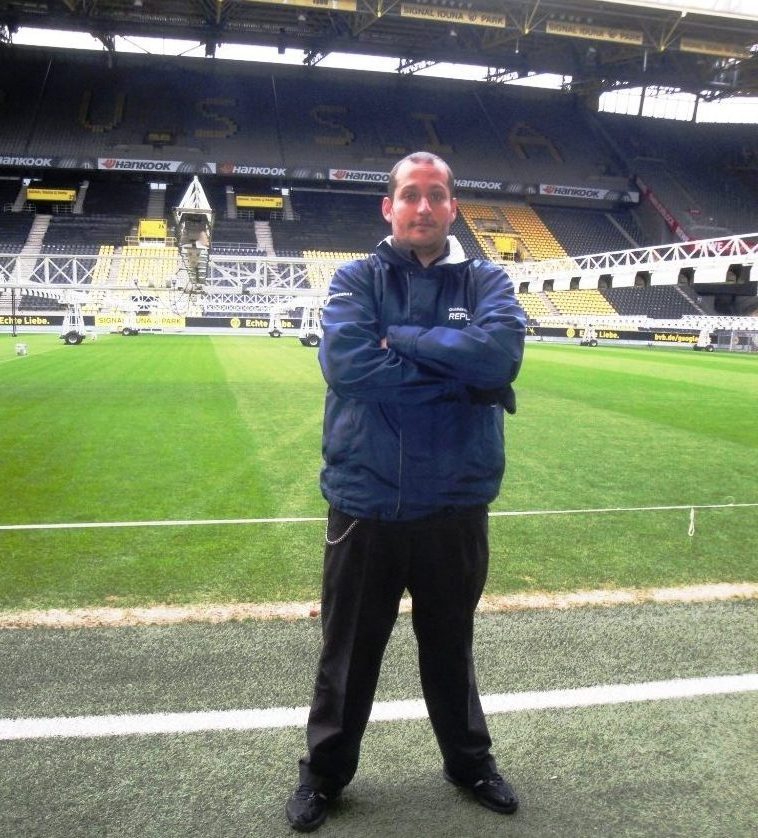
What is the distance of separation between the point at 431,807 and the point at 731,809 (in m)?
1.05

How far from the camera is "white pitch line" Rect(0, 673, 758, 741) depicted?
3.06 meters

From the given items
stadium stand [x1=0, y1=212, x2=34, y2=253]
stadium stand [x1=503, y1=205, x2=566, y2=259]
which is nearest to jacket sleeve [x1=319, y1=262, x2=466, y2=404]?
stadium stand [x1=0, y1=212, x2=34, y2=253]

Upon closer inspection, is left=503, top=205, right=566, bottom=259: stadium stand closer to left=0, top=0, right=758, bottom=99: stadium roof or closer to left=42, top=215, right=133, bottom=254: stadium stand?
left=0, top=0, right=758, bottom=99: stadium roof

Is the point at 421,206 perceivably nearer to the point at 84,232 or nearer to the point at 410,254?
the point at 410,254

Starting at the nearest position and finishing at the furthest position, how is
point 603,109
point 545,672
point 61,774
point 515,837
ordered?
point 515,837 < point 61,774 < point 545,672 < point 603,109

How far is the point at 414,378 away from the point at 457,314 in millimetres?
300

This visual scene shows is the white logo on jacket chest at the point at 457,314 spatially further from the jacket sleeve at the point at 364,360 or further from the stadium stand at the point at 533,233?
the stadium stand at the point at 533,233

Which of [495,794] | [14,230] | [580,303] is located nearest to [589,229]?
[580,303]

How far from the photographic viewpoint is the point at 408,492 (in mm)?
2525

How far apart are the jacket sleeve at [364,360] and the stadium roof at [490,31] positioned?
122 ft

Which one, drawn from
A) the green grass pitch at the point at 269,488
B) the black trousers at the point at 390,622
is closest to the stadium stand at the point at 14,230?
the green grass pitch at the point at 269,488

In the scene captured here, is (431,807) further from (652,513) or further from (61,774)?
(652,513)

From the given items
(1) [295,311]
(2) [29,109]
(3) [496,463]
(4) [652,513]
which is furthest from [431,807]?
(2) [29,109]

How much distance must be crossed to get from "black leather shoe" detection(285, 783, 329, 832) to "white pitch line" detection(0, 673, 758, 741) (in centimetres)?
50
